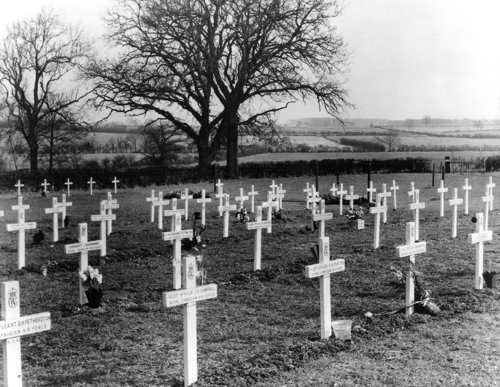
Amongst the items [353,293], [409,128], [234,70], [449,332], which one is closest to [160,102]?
[234,70]

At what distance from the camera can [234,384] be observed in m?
5.70

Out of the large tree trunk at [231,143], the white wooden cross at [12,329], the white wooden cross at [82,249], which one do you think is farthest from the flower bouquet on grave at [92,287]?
the large tree trunk at [231,143]

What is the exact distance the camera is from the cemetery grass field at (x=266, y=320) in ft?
20.1

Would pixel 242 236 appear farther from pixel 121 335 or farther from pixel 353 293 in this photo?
pixel 121 335

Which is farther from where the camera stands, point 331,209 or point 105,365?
point 331,209

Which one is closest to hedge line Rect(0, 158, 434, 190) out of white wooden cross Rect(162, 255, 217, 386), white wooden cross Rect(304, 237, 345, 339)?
white wooden cross Rect(304, 237, 345, 339)

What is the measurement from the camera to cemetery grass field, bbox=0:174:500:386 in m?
6.11

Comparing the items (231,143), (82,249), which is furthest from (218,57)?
(82,249)

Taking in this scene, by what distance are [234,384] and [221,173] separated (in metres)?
26.7

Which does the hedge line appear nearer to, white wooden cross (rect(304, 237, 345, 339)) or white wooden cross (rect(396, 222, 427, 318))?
white wooden cross (rect(396, 222, 427, 318))

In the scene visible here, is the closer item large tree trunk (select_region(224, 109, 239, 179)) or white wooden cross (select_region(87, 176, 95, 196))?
white wooden cross (select_region(87, 176, 95, 196))

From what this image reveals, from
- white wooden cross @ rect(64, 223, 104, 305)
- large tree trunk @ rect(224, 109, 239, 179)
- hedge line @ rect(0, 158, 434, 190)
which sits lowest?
white wooden cross @ rect(64, 223, 104, 305)

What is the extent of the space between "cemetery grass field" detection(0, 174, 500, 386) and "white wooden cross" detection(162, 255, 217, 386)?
0.82 feet

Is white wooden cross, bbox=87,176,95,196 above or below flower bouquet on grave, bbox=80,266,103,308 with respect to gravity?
above
